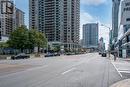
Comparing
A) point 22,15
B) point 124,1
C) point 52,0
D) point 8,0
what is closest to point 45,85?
point 8,0

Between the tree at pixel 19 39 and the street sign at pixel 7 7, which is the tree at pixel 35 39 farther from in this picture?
the street sign at pixel 7 7

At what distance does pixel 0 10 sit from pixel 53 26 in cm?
14944

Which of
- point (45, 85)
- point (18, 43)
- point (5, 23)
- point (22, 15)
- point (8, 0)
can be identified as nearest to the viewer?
point (45, 85)

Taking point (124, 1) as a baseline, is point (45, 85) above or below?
below

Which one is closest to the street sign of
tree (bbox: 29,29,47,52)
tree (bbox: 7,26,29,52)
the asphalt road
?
the asphalt road

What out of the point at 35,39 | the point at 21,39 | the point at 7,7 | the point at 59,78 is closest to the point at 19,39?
the point at 21,39

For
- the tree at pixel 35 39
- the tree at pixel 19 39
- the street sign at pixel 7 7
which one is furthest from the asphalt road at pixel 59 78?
the tree at pixel 35 39

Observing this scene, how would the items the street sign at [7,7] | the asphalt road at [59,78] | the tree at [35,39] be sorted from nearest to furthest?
the asphalt road at [59,78] → the street sign at [7,7] → the tree at [35,39]

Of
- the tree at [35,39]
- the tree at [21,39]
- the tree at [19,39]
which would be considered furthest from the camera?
the tree at [35,39]

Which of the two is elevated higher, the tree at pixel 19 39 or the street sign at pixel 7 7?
the street sign at pixel 7 7

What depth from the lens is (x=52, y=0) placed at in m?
190

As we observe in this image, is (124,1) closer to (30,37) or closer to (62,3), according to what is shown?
(30,37)

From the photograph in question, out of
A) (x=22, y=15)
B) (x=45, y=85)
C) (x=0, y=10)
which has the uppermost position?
(x=22, y=15)

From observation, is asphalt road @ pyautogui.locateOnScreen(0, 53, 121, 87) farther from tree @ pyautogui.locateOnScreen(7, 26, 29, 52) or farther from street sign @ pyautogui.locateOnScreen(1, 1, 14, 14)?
tree @ pyautogui.locateOnScreen(7, 26, 29, 52)
